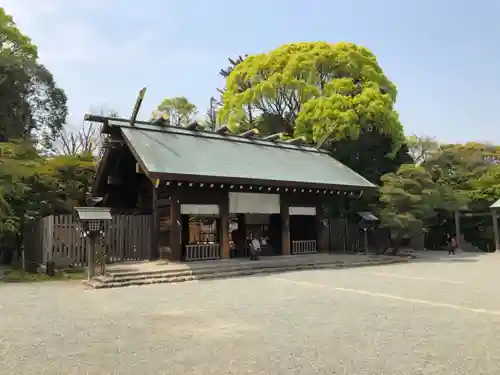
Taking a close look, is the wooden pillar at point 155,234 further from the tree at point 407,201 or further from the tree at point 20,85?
the tree at point 20,85

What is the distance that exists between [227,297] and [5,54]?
2242cm

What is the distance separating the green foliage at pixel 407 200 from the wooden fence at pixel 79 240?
1038cm

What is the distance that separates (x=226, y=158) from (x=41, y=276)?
25.2 ft

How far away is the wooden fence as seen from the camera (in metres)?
14.1

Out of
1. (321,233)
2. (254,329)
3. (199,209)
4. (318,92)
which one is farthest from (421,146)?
(254,329)

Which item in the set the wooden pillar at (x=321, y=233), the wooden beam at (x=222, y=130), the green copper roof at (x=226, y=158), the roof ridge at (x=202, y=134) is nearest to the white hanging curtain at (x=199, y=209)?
the green copper roof at (x=226, y=158)

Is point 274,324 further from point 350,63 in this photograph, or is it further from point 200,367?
point 350,63

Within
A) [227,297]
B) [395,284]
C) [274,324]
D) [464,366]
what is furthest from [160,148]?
[464,366]

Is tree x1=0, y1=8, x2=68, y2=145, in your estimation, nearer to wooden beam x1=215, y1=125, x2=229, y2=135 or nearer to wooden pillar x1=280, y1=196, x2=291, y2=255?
wooden beam x1=215, y1=125, x2=229, y2=135

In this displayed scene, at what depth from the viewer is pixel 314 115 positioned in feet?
81.3

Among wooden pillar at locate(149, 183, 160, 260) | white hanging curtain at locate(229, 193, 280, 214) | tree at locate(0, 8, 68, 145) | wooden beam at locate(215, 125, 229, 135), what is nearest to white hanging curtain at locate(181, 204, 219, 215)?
white hanging curtain at locate(229, 193, 280, 214)

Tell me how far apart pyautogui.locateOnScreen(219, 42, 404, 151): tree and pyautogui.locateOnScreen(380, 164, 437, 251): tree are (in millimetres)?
5363

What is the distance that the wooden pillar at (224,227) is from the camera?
1555 centimetres

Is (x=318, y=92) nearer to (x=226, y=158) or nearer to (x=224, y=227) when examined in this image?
(x=226, y=158)
